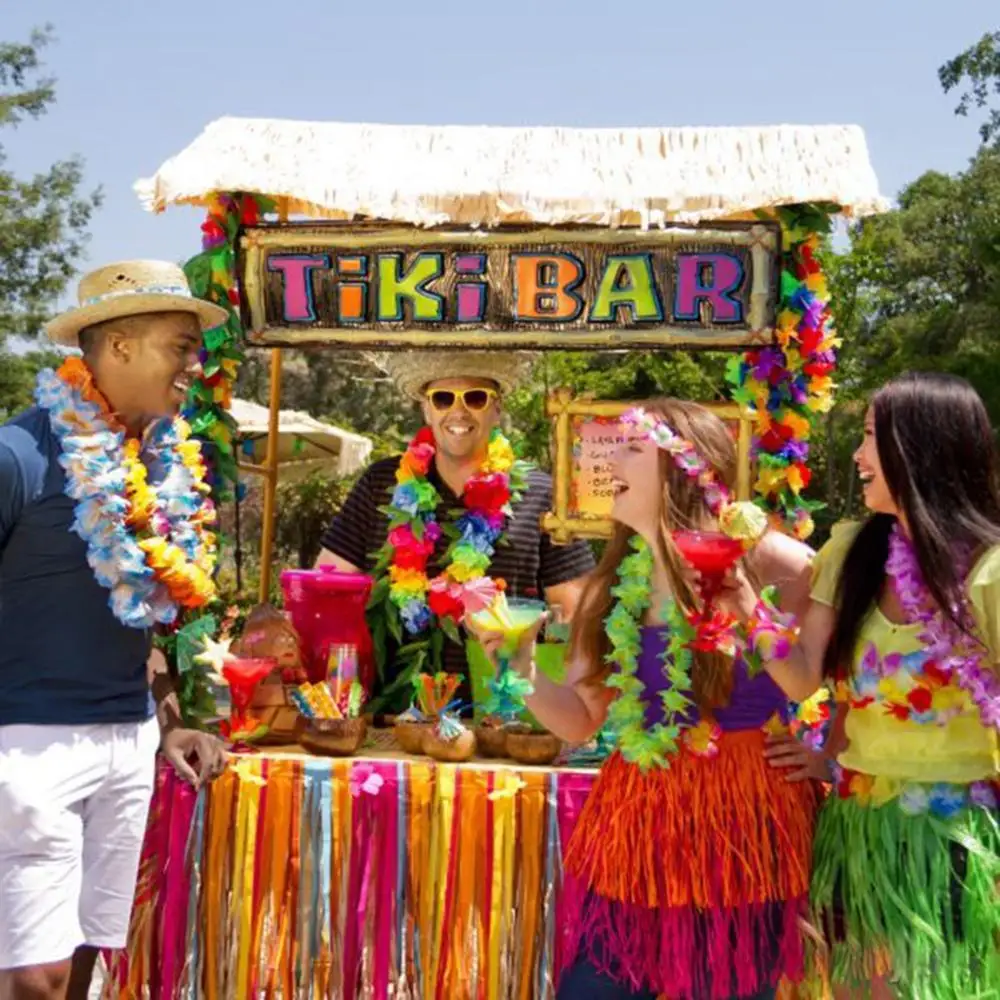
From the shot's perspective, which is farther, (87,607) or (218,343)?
(218,343)

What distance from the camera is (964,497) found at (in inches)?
94.3

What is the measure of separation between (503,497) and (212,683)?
0.93 m

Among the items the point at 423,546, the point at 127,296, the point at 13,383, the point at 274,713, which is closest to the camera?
the point at 127,296

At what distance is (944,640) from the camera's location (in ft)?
7.77

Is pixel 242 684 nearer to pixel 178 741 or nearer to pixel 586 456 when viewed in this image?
pixel 178 741

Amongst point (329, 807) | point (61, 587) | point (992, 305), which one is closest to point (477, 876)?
point (329, 807)

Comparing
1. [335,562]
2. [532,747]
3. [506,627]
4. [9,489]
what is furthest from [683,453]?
[335,562]

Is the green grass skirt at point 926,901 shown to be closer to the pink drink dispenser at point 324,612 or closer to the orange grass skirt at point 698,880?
the orange grass skirt at point 698,880

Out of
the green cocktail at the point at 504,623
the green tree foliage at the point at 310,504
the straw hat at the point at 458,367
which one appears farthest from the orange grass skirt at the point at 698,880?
the green tree foliage at the point at 310,504

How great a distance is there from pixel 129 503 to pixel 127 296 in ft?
1.39

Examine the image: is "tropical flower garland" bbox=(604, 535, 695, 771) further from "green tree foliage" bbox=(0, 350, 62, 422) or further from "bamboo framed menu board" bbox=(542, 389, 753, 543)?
"green tree foliage" bbox=(0, 350, 62, 422)

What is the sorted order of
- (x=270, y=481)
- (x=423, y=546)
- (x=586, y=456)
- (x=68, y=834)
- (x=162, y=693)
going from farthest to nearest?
1. (x=270, y=481)
2. (x=586, y=456)
3. (x=423, y=546)
4. (x=162, y=693)
5. (x=68, y=834)

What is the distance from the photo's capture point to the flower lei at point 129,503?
262cm

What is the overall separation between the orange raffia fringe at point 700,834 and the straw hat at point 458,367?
1473 millimetres
